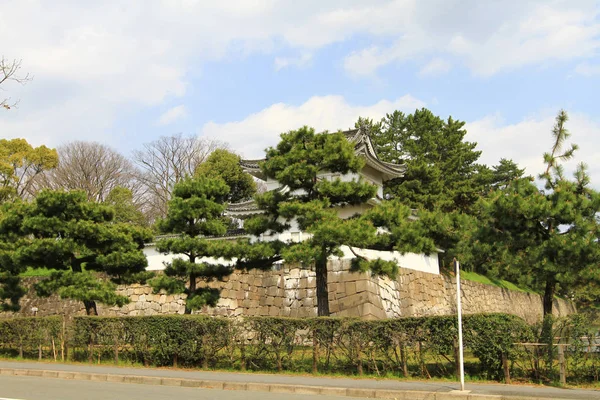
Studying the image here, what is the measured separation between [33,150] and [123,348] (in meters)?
24.2

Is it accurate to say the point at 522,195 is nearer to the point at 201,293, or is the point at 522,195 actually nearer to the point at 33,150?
the point at 201,293

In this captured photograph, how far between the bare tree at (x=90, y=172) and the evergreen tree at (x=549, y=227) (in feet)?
97.0

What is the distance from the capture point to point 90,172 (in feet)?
125

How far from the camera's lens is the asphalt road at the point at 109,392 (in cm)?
839

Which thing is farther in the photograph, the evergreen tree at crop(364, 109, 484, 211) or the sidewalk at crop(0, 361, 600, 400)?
the evergreen tree at crop(364, 109, 484, 211)

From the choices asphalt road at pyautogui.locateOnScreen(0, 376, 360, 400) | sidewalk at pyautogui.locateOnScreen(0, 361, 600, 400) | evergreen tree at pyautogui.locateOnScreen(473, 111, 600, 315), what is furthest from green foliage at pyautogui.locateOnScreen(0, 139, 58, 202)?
evergreen tree at pyautogui.locateOnScreen(473, 111, 600, 315)

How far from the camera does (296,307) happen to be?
2070 cm

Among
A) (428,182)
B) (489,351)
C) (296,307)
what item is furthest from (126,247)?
(428,182)

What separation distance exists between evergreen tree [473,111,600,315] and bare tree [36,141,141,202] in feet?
97.0

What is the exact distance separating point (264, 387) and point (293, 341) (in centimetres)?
221

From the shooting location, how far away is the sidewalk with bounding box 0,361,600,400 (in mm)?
8438

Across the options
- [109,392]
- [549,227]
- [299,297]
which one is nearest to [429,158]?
[299,297]

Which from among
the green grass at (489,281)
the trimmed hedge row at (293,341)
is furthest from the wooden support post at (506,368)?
the green grass at (489,281)

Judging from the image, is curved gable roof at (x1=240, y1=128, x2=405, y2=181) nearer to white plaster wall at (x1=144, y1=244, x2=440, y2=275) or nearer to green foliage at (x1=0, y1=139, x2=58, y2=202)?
white plaster wall at (x1=144, y1=244, x2=440, y2=275)
